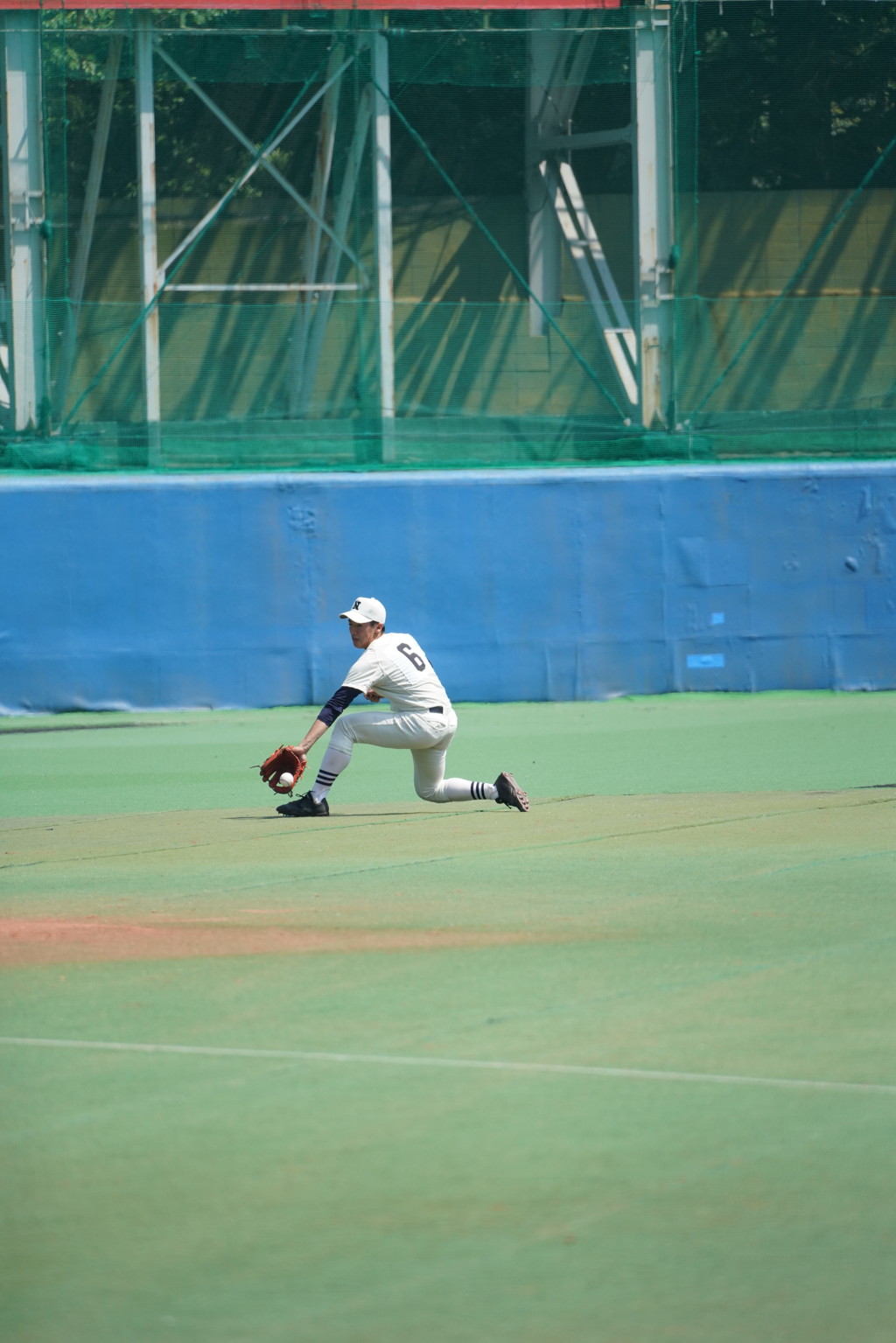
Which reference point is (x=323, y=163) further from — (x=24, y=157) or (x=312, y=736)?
(x=312, y=736)

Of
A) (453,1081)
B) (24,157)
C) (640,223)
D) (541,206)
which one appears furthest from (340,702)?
(541,206)

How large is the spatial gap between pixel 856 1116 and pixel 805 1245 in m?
1.06

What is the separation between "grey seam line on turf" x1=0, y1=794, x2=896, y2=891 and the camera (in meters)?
9.95

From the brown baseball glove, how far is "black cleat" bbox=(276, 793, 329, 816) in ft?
0.34

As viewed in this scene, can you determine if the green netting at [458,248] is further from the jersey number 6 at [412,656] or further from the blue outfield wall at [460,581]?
the jersey number 6 at [412,656]

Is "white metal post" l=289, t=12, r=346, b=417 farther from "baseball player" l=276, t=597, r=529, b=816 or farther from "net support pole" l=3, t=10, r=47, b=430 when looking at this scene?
"baseball player" l=276, t=597, r=529, b=816

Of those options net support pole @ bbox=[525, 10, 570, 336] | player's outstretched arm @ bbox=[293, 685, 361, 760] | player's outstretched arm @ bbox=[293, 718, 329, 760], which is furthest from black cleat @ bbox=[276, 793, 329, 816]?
net support pole @ bbox=[525, 10, 570, 336]

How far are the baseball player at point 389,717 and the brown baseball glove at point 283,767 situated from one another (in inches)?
2.4

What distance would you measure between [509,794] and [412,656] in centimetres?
110

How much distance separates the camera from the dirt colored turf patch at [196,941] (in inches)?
305

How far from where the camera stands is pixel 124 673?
1964cm

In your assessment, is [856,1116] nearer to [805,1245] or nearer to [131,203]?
[805,1245]

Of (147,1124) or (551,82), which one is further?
(551,82)

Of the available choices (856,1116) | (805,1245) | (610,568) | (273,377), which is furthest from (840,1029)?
(273,377)
